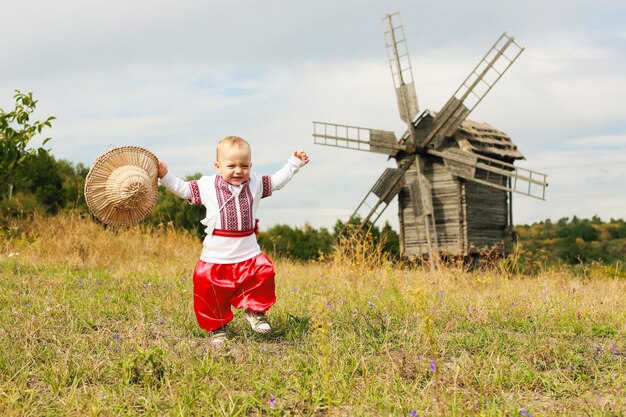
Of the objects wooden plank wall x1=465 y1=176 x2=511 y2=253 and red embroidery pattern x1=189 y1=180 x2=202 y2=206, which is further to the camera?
wooden plank wall x1=465 y1=176 x2=511 y2=253

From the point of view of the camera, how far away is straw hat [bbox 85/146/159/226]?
4656 mm

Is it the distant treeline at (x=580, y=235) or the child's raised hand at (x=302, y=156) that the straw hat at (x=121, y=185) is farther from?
the distant treeline at (x=580, y=235)

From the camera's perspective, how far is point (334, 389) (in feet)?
12.0

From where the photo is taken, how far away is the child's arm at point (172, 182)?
16.2 ft

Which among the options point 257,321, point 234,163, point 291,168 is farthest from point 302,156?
point 257,321

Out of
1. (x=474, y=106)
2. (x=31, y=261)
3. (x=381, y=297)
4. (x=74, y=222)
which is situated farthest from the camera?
(x=474, y=106)

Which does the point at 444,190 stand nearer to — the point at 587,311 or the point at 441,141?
the point at 441,141

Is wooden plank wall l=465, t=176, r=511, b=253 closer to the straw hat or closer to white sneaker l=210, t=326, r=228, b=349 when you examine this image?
white sneaker l=210, t=326, r=228, b=349

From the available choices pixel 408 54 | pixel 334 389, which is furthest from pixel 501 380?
pixel 408 54

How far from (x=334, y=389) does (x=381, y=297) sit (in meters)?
2.88

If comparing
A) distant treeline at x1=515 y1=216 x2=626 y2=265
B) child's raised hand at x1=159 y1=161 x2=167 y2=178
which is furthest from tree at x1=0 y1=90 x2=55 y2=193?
distant treeline at x1=515 y1=216 x2=626 y2=265

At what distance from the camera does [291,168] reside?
5.16m

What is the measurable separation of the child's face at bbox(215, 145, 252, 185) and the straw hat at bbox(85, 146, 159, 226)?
0.52 metres

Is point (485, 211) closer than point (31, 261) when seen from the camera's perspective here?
No
